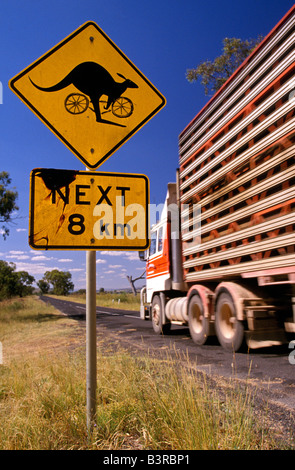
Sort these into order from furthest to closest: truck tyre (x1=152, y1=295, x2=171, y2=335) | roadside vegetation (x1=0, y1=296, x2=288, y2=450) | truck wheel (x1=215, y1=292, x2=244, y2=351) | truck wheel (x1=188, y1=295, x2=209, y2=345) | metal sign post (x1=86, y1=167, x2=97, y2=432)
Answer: truck tyre (x1=152, y1=295, x2=171, y2=335) < truck wheel (x1=188, y1=295, x2=209, y2=345) < truck wheel (x1=215, y1=292, x2=244, y2=351) < metal sign post (x1=86, y1=167, x2=97, y2=432) < roadside vegetation (x1=0, y1=296, x2=288, y2=450)

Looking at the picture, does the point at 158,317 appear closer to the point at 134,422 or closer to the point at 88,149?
the point at 134,422

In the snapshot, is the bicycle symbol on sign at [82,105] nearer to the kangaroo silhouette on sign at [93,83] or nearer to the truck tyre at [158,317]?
the kangaroo silhouette on sign at [93,83]

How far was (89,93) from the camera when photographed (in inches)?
100

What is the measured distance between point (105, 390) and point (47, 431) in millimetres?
993

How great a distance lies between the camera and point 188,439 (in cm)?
222

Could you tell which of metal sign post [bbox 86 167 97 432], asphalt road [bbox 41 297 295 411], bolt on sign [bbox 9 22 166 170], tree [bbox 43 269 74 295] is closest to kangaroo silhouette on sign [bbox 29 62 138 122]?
bolt on sign [bbox 9 22 166 170]

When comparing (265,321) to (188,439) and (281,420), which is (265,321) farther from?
(188,439)

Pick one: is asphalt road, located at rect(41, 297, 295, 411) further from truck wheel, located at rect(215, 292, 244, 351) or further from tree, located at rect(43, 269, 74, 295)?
tree, located at rect(43, 269, 74, 295)

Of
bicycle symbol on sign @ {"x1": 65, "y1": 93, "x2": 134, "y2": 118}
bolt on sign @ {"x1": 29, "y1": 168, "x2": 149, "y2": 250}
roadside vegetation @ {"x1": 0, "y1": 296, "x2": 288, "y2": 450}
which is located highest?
bicycle symbol on sign @ {"x1": 65, "y1": 93, "x2": 134, "y2": 118}

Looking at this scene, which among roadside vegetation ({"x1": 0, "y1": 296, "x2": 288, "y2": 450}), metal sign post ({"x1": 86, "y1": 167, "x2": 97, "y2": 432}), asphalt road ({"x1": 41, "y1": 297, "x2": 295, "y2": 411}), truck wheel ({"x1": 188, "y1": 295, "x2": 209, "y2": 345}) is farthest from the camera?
truck wheel ({"x1": 188, "y1": 295, "x2": 209, "y2": 345})

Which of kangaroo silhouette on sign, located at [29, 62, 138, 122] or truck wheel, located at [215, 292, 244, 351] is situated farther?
truck wheel, located at [215, 292, 244, 351]

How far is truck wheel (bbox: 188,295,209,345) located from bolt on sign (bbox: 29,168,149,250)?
217 inches

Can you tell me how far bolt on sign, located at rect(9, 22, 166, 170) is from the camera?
8.12ft
